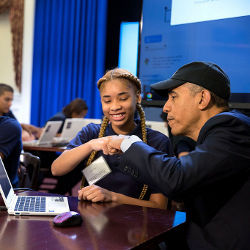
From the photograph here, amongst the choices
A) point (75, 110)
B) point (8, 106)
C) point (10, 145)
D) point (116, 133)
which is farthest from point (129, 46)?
point (116, 133)

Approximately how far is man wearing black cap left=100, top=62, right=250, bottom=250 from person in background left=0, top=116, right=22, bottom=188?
59.1 inches

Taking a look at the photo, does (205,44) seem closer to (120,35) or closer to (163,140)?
(163,140)

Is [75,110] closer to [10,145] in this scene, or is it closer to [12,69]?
[12,69]

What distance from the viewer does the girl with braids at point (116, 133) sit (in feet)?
5.33

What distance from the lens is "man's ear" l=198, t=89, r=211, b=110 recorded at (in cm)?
119

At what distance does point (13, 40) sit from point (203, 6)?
555 cm

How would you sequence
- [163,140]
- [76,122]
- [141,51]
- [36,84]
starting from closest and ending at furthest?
Result: [163,140], [141,51], [76,122], [36,84]

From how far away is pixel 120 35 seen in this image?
19.8ft

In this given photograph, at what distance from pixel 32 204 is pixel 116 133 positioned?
669 millimetres

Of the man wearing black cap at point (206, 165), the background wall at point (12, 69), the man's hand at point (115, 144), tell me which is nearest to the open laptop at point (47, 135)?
the background wall at point (12, 69)

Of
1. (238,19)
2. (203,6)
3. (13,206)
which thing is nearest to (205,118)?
(13,206)

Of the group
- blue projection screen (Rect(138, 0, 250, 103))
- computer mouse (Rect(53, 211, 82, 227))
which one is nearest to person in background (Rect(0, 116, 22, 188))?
blue projection screen (Rect(138, 0, 250, 103))

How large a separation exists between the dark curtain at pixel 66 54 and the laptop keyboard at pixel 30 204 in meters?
4.97

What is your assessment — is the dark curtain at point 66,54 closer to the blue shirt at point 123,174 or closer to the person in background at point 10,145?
the person in background at point 10,145
